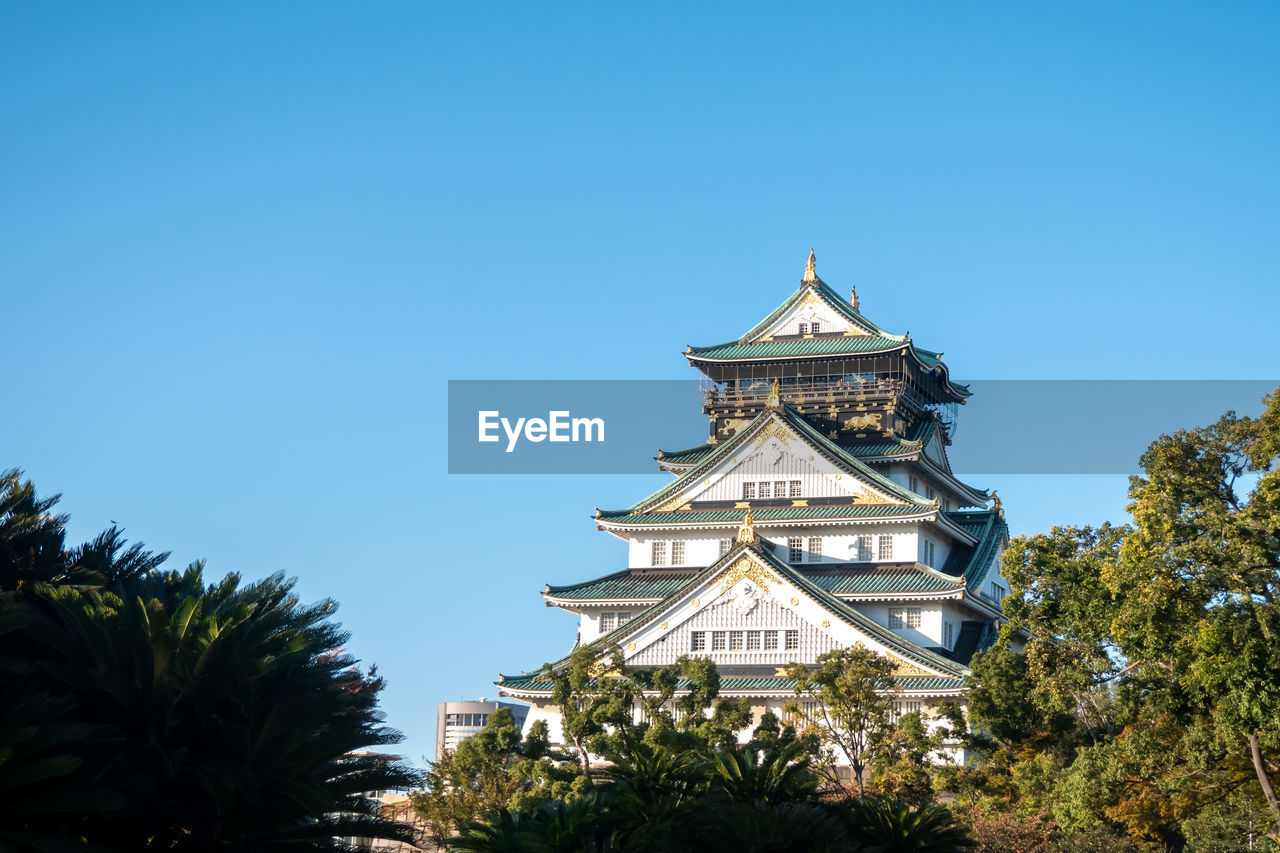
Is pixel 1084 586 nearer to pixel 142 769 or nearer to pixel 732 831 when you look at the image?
pixel 732 831

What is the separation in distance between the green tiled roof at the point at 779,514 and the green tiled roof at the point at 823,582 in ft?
6.65

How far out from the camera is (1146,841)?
38.4m

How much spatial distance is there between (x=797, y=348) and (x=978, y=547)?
11351 millimetres

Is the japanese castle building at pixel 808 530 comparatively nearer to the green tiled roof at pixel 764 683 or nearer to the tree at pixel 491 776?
the green tiled roof at pixel 764 683

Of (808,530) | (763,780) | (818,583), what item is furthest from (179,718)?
(808,530)

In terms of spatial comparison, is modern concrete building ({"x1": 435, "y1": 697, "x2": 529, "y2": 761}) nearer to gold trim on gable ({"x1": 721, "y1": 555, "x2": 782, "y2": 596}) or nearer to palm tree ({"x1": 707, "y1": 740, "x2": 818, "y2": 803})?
gold trim on gable ({"x1": 721, "y1": 555, "x2": 782, "y2": 596})

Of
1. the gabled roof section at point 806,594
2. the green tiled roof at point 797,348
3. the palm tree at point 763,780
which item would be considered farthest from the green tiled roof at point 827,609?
the palm tree at point 763,780

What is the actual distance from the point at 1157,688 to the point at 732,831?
13330 millimetres

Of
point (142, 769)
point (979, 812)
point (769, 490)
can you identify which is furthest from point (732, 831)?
→ point (769, 490)

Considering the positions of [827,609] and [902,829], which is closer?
[902,829]

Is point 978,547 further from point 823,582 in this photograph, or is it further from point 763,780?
point 763,780

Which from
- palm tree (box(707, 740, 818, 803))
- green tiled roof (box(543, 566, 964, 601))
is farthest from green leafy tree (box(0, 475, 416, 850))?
green tiled roof (box(543, 566, 964, 601))

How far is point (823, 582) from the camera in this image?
59094 mm

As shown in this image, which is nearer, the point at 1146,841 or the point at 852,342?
the point at 1146,841
